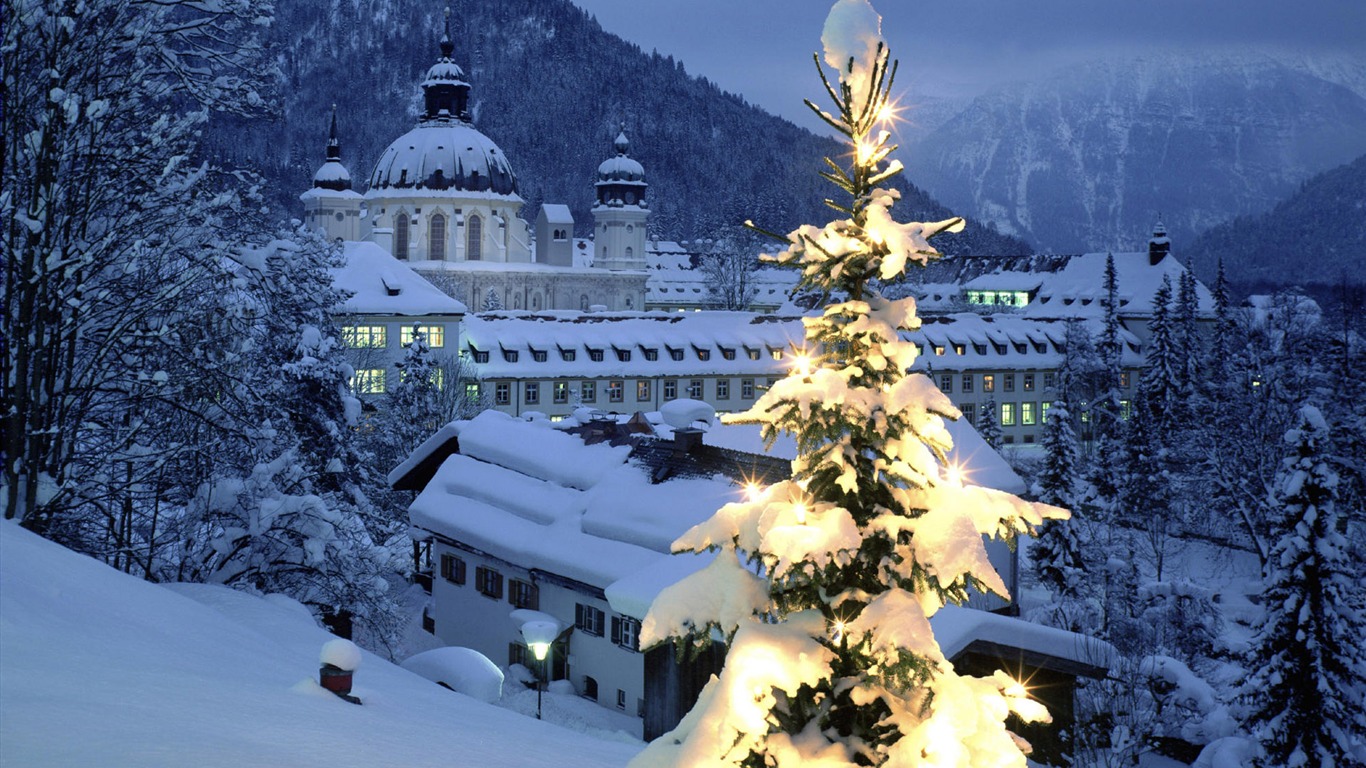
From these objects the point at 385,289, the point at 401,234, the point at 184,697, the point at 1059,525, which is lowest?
the point at 1059,525

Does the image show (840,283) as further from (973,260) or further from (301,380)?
(973,260)

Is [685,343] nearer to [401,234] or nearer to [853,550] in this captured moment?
[401,234]

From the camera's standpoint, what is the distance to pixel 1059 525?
38281mm

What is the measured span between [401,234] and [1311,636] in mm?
110484

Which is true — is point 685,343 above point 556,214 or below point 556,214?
below

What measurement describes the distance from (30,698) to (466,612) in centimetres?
2283

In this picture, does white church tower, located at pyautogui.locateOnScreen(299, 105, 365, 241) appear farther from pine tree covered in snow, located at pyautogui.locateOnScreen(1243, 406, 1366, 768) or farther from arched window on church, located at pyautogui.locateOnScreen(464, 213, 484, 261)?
pine tree covered in snow, located at pyautogui.locateOnScreen(1243, 406, 1366, 768)

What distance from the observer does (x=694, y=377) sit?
74000mm

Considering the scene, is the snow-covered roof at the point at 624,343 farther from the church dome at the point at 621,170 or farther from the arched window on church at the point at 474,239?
the church dome at the point at 621,170

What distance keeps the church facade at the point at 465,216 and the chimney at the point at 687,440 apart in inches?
3635

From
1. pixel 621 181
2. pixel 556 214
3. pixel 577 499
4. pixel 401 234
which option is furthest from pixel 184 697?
pixel 556 214

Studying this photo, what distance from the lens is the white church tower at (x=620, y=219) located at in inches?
5295

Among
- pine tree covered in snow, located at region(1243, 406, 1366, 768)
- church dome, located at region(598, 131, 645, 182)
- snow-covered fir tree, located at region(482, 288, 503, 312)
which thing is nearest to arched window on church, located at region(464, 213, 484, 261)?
snow-covered fir tree, located at region(482, 288, 503, 312)

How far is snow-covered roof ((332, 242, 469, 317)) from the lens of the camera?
6523cm
